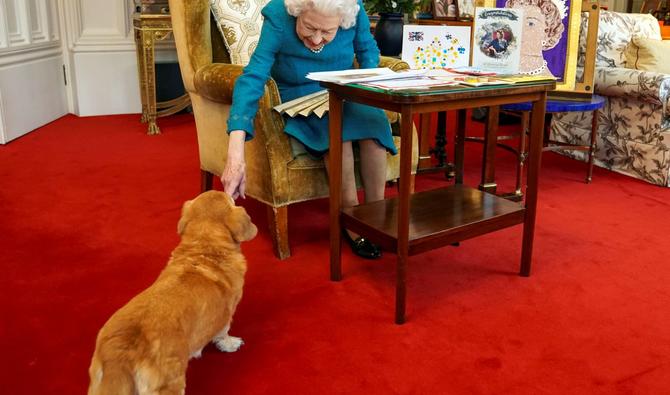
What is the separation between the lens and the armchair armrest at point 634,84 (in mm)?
3244

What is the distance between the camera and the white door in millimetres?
4029

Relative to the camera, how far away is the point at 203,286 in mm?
1459

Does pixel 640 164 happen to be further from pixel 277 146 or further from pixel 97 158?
pixel 97 158

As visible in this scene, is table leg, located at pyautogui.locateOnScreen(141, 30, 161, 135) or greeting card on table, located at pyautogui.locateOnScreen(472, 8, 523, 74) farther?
table leg, located at pyautogui.locateOnScreen(141, 30, 161, 135)

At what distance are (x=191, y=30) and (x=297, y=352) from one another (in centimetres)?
142

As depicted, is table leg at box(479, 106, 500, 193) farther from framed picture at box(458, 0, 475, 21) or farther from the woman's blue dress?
framed picture at box(458, 0, 475, 21)

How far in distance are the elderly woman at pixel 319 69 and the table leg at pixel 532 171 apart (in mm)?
479

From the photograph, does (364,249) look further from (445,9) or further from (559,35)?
(445,9)

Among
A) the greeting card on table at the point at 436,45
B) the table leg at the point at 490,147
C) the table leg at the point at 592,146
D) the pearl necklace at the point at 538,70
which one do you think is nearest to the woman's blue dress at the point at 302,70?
the greeting card on table at the point at 436,45

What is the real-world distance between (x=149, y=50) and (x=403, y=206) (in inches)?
122

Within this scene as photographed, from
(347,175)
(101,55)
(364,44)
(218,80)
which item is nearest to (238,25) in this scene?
(218,80)

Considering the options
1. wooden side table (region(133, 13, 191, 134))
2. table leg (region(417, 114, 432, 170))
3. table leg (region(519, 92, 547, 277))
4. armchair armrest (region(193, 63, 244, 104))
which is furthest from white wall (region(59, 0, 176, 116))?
table leg (region(519, 92, 547, 277))

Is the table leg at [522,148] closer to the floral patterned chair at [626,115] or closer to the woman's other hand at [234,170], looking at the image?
the floral patterned chair at [626,115]

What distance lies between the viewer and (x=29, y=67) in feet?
14.3
